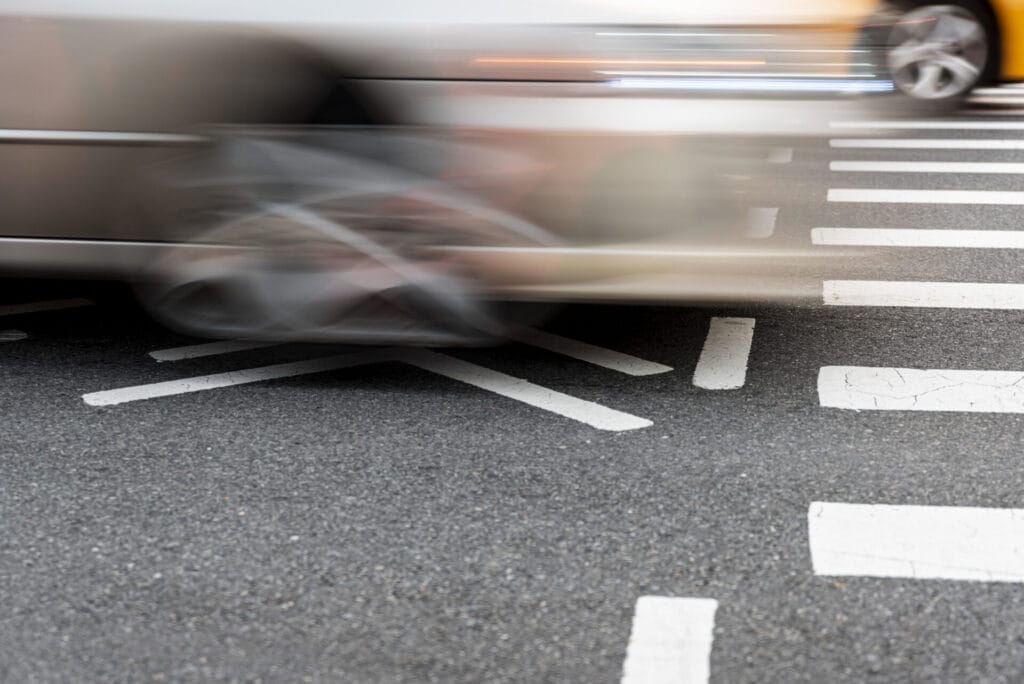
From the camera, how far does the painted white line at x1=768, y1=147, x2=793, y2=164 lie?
4.48 meters

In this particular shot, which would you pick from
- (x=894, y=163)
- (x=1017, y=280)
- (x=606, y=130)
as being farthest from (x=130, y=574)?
(x=894, y=163)

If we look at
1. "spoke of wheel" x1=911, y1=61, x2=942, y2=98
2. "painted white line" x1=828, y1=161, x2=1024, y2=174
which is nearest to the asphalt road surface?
"painted white line" x1=828, y1=161, x2=1024, y2=174

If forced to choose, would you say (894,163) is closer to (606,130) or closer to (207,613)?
(606,130)

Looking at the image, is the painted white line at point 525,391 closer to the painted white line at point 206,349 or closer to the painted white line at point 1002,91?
the painted white line at point 206,349

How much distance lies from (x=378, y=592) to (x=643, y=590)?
59cm

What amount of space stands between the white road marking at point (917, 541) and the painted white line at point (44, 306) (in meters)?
3.41

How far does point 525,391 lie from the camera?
187 inches

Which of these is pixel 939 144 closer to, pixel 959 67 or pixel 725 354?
pixel 959 67

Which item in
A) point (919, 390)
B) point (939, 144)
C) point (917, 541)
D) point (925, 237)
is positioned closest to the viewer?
point (917, 541)

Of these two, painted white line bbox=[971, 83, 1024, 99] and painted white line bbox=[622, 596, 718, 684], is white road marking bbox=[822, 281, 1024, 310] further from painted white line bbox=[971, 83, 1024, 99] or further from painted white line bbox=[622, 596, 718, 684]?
painted white line bbox=[971, 83, 1024, 99]

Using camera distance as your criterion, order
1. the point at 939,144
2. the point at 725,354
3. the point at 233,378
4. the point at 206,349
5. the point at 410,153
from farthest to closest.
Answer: the point at 939,144 < the point at 206,349 < the point at 725,354 < the point at 233,378 < the point at 410,153

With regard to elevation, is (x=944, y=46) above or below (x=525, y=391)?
below

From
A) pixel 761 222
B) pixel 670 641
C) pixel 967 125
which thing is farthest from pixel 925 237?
pixel 670 641

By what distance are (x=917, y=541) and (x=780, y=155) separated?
1442mm
